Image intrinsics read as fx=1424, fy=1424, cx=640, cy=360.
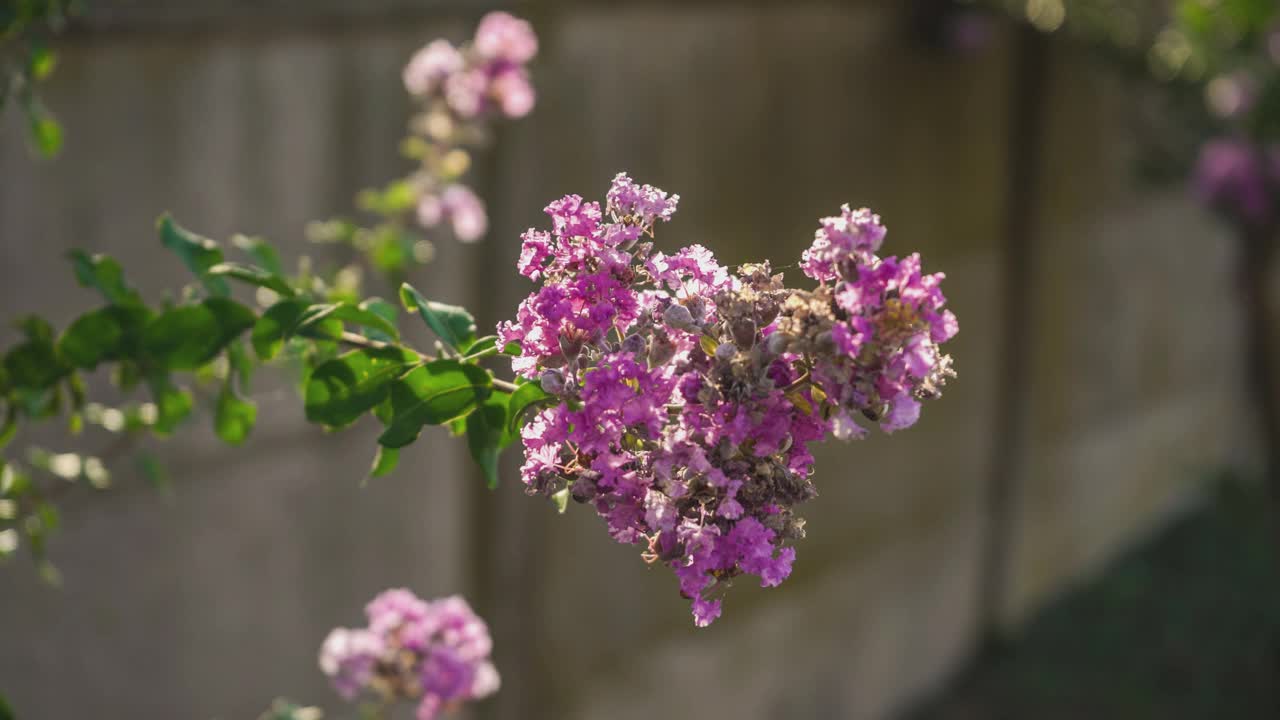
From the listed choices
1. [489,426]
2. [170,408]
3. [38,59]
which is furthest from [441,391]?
[38,59]

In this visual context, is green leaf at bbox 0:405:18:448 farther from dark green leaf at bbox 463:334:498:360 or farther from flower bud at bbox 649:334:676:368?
flower bud at bbox 649:334:676:368

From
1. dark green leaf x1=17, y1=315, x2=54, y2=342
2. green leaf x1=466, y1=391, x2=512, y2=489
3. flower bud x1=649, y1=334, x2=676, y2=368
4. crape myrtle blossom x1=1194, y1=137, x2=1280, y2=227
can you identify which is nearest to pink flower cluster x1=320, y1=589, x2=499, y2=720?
dark green leaf x1=17, y1=315, x2=54, y2=342

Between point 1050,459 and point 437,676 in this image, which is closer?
point 437,676

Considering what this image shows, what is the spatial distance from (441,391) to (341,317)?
4.2 inches

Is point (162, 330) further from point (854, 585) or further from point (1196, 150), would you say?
point (1196, 150)

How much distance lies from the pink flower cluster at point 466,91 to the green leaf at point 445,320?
0.71 m

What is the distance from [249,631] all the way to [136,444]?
42 centimetres

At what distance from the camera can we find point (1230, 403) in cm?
666

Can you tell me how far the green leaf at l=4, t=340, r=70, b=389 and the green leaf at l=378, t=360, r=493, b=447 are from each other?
0.38 m

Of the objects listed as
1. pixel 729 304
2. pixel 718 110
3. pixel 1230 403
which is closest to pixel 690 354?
pixel 729 304

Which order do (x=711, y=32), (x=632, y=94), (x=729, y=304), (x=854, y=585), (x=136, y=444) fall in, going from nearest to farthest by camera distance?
(x=729, y=304) → (x=136, y=444) → (x=632, y=94) → (x=711, y=32) → (x=854, y=585)

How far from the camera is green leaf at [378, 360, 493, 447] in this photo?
0.87 metres

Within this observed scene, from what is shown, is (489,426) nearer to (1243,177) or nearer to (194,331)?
(194,331)

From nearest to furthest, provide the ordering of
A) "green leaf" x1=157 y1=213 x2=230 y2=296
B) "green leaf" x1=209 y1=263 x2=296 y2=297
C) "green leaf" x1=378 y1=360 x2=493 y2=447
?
"green leaf" x1=378 y1=360 x2=493 y2=447 < "green leaf" x1=209 y1=263 x2=296 y2=297 < "green leaf" x1=157 y1=213 x2=230 y2=296
